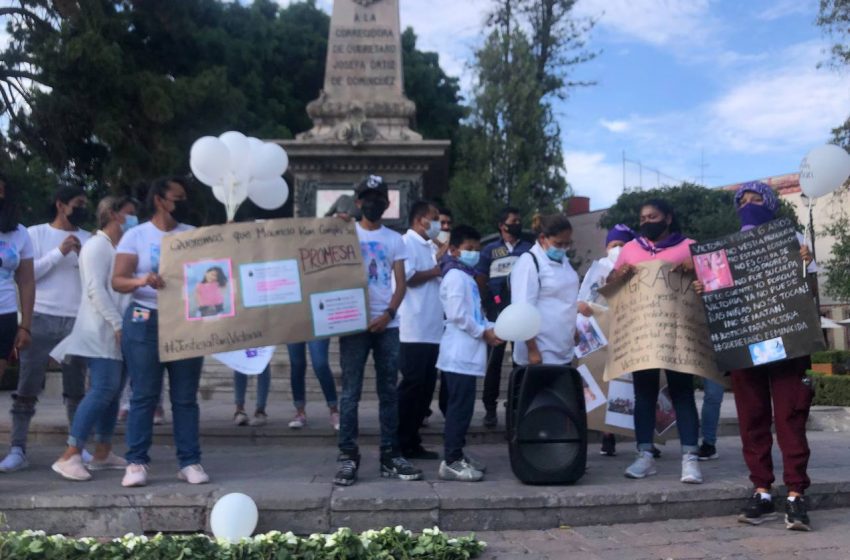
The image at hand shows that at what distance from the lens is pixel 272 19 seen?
1180 inches

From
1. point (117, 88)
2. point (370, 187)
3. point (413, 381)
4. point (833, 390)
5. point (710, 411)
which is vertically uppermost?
point (117, 88)

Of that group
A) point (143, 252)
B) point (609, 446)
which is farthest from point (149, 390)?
point (609, 446)

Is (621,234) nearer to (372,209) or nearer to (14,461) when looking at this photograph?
(372,209)

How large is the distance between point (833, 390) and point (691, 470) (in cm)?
859

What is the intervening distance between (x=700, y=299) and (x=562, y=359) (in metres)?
0.99

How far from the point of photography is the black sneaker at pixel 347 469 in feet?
17.3

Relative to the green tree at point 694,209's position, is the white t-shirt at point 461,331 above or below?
below

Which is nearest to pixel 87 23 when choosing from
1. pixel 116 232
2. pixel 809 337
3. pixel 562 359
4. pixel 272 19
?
pixel 272 19

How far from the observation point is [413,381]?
630cm

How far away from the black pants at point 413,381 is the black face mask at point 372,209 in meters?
0.99

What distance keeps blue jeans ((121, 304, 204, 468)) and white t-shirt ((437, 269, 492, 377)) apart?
1611 mm

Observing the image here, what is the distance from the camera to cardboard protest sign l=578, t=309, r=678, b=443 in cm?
659

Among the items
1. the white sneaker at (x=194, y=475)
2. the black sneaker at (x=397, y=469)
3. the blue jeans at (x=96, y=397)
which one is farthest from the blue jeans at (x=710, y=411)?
the blue jeans at (x=96, y=397)

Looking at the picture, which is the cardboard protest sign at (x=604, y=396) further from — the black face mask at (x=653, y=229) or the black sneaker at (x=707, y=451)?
the black face mask at (x=653, y=229)
